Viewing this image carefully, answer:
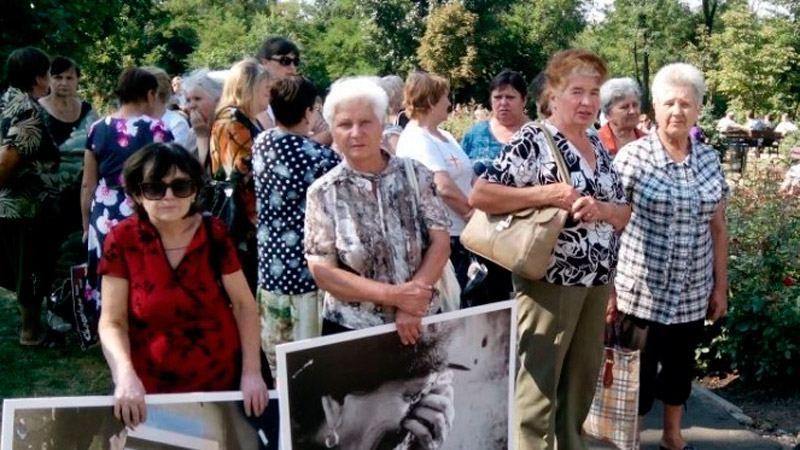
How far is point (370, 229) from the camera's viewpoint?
3109 millimetres

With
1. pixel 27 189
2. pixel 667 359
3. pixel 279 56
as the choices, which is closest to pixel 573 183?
pixel 667 359

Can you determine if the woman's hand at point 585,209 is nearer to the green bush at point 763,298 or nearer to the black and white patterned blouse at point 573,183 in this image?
the black and white patterned blouse at point 573,183

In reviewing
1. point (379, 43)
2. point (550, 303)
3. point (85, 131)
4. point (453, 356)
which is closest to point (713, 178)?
point (550, 303)

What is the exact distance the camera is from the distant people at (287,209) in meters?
3.76

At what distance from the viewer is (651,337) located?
4.23 m

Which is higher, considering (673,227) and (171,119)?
(171,119)

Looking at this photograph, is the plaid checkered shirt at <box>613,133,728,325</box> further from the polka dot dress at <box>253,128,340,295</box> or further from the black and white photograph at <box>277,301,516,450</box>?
the polka dot dress at <box>253,128,340,295</box>

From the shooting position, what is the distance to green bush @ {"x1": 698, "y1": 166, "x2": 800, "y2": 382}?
16.9 feet

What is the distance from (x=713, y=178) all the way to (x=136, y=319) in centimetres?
271

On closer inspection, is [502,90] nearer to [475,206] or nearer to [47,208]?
[475,206]

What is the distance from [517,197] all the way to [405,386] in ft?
3.06

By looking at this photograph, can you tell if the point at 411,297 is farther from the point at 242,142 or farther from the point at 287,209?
the point at 242,142

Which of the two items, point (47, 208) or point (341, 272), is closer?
point (341, 272)

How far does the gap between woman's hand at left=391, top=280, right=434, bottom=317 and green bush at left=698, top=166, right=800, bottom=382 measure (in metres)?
2.96
